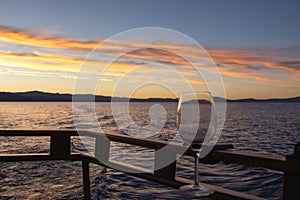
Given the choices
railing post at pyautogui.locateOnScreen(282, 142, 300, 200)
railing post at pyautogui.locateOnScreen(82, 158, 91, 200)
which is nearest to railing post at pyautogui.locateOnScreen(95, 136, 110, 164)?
railing post at pyautogui.locateOnScreen(82, 158, 91, 200)

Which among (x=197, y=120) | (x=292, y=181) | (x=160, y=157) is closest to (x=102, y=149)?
(x=160, y=157)

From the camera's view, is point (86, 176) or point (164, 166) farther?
point (86, 176)

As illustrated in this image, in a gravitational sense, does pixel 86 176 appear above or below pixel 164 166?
below

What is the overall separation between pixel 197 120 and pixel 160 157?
847 millimetres

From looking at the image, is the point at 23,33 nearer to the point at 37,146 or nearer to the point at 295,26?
the point at 37,146

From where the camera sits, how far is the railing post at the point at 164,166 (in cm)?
219

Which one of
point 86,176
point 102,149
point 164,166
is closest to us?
point 164,166

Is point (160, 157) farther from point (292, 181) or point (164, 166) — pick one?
point (292, 181)

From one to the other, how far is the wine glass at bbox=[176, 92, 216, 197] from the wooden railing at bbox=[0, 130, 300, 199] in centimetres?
24

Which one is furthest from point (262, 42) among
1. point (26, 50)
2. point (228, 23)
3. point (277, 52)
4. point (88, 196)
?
point (88, 196)

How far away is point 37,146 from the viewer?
1956 cm

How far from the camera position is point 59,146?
3029 mm

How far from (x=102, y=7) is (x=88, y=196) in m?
10.9

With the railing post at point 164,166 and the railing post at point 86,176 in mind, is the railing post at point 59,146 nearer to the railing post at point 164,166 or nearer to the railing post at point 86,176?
the railing post at point 86,176
